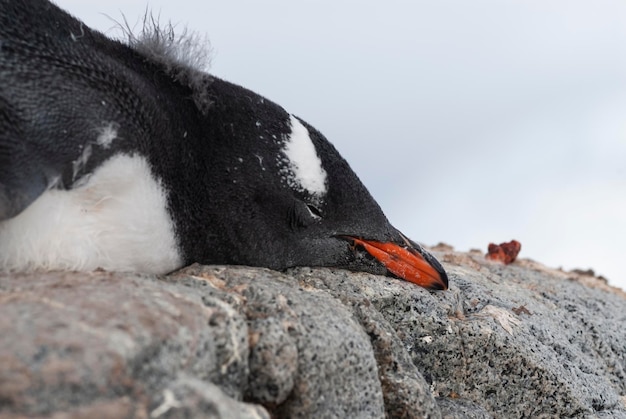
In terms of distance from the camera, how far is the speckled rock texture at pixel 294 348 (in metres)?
1.72

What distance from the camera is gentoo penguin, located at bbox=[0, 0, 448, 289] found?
2.43 meters

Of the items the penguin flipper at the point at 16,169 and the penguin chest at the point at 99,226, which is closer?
the penguin flipper at the point at 16,169

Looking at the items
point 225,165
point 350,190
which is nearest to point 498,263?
point 350,190

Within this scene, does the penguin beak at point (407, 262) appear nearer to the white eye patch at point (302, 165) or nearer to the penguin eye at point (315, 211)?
the penguin eye at point (315, 211)

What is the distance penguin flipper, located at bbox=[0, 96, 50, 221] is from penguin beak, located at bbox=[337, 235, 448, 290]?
1.30 metres

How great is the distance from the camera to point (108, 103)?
2.60 m

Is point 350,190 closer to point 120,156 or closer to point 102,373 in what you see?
point 120,156

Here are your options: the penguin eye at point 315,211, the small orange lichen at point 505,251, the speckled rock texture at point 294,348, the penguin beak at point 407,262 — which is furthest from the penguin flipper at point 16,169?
the small orange lichen at point 505,251

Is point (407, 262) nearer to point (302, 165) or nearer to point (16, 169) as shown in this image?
point (302, 165)

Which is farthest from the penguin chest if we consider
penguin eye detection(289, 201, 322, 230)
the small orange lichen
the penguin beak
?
the small orange lichen

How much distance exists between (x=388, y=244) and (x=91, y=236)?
1.25 meters

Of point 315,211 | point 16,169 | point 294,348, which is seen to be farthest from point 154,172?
point 294,348

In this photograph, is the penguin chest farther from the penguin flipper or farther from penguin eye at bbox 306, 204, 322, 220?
penguin eye at bbox 306, 204, 322, 220

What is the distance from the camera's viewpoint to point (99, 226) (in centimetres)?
255
